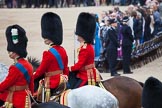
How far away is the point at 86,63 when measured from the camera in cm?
1015

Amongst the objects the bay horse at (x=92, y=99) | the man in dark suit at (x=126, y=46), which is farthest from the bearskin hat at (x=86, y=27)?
the man in dark suit at (x=126, y=46)

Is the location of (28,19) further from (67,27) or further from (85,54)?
(85,54)

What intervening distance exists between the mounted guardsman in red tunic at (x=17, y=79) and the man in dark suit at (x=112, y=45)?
26.2 feet

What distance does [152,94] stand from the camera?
19.4 ft

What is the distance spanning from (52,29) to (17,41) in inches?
51.4

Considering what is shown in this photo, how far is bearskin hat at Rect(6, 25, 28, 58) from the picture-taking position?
846cm

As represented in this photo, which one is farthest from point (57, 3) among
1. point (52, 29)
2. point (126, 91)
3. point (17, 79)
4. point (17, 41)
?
point (17, 79)

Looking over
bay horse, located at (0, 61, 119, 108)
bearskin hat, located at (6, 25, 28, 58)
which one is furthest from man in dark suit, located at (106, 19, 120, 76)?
bay horse, located at (0, 61, 119, 108)

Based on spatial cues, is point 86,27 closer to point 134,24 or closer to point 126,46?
point 126,46

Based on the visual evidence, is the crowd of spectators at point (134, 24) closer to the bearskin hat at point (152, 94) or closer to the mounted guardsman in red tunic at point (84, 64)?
the mounted guardsman in red tunic at point (84, 64)

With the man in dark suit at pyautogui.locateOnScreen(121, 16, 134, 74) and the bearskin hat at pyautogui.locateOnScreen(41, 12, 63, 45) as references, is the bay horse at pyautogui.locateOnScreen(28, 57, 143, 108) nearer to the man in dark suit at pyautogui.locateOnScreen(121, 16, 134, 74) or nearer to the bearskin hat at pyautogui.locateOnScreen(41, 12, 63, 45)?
the bearskin hat at pyautogui.locateOnScreen(41, 12, 63, 45)

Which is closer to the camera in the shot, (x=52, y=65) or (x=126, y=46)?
(x=52, y=65)

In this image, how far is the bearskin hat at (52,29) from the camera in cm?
962

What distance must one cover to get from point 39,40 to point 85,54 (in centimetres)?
1486
